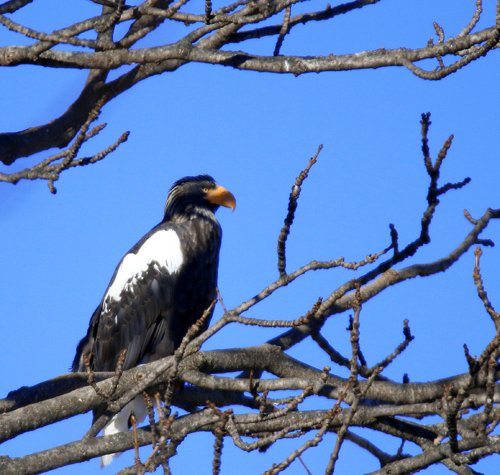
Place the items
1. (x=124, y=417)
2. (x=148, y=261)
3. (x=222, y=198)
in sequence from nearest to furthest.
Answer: (x=124, y=417)
(x=148, y=261)
(x=222, y=198)

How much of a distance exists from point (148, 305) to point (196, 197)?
1.23m

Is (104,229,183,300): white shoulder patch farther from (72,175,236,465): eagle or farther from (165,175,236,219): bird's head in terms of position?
(165,175,236,219): bird's head

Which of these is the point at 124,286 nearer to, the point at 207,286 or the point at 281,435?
the point at 207,286

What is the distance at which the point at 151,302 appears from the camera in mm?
7070

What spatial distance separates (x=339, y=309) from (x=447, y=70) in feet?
6.19

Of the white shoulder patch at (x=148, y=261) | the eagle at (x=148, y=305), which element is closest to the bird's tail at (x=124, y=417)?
the eagle at (x=148, y=305)

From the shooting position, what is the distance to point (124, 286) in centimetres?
711

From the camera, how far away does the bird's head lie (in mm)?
7879

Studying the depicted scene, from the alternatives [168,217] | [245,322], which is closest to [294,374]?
[245,322]

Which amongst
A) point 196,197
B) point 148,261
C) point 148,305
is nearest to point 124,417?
point 148,305

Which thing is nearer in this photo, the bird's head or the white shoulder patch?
the white shoulder patch

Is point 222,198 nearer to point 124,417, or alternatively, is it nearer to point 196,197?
point 196,197

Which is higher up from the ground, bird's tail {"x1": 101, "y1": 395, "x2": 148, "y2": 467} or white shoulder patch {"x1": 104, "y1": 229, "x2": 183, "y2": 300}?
white shoulder patch {"x1": 104, "y1": 229, "x2": 183, "y2": 300}

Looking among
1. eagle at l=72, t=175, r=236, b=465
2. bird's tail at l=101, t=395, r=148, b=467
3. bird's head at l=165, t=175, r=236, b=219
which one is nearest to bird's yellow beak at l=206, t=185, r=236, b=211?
bird's head at l=165, t=175, r=236, b=219
